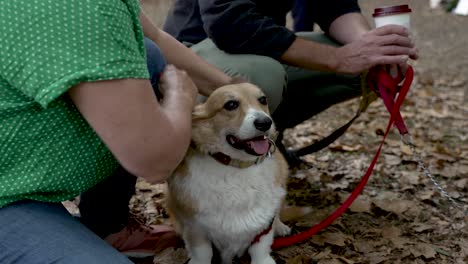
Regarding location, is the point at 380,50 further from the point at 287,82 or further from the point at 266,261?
the point at 266,261

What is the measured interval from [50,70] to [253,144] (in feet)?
2.43

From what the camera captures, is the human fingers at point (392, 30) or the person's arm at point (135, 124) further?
the human fingers at point (392, 30)

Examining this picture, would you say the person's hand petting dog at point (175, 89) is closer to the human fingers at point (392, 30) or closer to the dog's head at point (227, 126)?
the dog's head at point (227, 126)

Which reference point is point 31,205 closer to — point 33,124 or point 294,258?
point 33,124

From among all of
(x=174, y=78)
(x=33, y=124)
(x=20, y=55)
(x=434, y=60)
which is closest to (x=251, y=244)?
(x=174, y=78)

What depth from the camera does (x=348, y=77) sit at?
2330 millimetres

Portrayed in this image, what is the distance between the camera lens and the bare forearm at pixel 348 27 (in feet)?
7.53

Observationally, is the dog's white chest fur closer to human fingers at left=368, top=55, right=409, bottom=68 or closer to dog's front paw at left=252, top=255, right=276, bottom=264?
dog's front paw at left=252, top=255, right=276, bottom=264

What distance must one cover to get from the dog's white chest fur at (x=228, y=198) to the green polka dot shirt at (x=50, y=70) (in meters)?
0.47

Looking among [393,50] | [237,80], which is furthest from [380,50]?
[237,80]

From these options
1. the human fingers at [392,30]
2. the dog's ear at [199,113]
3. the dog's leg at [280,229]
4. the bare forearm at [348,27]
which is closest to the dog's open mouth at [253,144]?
the dog's ear at [199,113]

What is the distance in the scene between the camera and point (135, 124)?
3.66 ft

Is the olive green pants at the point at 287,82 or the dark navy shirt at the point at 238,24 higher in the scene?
the dark navy shirt at the point at 238,24

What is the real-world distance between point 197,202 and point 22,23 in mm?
816
